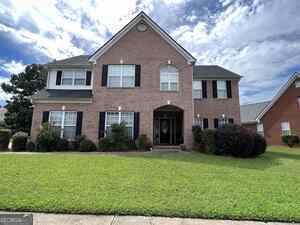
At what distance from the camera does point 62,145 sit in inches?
559

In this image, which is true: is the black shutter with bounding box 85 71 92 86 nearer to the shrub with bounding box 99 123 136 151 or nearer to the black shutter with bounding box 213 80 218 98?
the shrub with bounding box 99 123 136 151

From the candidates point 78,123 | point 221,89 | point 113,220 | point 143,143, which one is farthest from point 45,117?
point 221,89

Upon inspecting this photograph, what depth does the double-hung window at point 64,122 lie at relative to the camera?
14977 mm

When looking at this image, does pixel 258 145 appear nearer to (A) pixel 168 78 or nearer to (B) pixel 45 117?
(A) pixel 168 78

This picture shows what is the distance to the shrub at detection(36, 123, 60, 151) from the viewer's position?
13.7 m

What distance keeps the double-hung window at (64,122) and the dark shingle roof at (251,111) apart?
21.2 metres

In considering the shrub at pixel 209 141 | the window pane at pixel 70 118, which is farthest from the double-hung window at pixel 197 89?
the window pane at pixel 70 118

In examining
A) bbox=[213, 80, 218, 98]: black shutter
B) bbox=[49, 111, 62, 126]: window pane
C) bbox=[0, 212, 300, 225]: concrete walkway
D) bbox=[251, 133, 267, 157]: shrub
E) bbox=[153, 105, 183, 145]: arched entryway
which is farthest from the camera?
bbox=[213, 80, 218, 98]: black shutter

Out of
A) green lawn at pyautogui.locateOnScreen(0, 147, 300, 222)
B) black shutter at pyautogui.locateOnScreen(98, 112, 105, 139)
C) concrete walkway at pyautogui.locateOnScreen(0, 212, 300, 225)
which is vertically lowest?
concrete walkway at pyautogui.locateOnScreen(0, 212, 300, 225)

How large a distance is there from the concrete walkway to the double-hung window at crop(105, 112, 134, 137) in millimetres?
10935

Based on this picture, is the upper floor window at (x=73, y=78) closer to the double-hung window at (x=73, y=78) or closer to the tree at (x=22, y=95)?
the double-hung window at (x=73, y=78)

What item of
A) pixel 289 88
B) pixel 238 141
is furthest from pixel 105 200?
pixel 289 88

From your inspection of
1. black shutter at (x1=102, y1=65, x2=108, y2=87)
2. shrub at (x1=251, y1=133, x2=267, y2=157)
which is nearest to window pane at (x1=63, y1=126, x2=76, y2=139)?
black shutter at (x1=102, y1=65, x2=108, y2=87)

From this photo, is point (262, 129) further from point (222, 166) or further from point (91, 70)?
point (91, 70)
